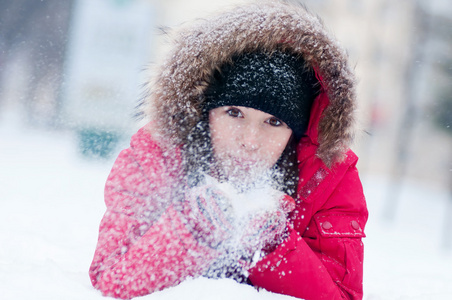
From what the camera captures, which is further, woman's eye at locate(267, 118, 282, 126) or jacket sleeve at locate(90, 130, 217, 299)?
woman's eye at locate(267, 118, 282, 126)

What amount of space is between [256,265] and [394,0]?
13166 millimetres

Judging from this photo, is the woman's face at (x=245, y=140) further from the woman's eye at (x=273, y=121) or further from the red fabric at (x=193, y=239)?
the red fabric at (x=193, y=239)

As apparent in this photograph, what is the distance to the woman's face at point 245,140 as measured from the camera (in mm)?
1514

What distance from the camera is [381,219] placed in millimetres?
6867

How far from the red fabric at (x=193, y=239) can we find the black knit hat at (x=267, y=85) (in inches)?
4.7

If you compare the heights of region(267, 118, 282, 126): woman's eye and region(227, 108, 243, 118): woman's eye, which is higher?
region(267, 118, 282, 126): woman's eye

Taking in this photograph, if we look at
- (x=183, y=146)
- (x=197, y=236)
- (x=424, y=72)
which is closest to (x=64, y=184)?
(x=183, y=146)

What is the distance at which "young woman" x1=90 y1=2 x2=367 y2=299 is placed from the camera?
4.49ft

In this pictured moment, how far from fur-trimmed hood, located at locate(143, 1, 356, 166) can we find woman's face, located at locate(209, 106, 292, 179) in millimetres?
126

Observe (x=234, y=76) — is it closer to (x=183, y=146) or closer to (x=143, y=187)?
(x=183, y=146)

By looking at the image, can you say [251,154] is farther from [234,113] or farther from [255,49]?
[255,49]

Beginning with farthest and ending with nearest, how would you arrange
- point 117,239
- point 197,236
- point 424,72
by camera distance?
point 424,72 < point 117,239 < point 197,236

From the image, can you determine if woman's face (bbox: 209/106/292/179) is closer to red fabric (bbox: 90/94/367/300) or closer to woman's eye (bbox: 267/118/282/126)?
woman's eye (bbox: 267/118/282/126)

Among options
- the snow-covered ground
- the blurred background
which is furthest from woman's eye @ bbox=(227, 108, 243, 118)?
the blurred background
